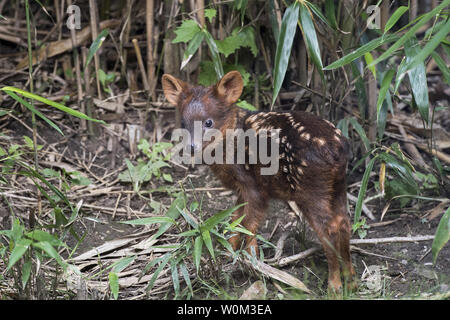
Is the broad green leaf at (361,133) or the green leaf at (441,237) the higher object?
the broad green leaf at (361,133)

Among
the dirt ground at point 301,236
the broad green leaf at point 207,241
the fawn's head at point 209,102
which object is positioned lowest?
the dirt ground at point 301,236

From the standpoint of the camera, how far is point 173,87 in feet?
15.9

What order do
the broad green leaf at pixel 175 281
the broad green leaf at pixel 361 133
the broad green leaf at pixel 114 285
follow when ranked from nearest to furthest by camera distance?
the broad green leaf at pixel 114 285, the broad green leaf at pixel 175 281, the broad green leaf at pixel 361 133

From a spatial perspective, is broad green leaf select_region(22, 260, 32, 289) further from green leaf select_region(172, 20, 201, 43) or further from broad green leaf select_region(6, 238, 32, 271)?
green leaf select_region(172, 20, 201, 43)

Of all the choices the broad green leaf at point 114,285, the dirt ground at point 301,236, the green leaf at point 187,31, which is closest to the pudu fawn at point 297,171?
the dirt ground at point 301,236

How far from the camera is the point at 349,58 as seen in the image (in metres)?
3.77

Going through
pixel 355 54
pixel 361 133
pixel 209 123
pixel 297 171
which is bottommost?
pixel 297 171

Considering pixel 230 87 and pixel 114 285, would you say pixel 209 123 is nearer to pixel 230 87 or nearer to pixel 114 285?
pixel 230 87

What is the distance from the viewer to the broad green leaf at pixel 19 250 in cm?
308

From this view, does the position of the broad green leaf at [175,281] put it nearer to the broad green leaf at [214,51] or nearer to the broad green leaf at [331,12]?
the broad green leaf at [214,51]

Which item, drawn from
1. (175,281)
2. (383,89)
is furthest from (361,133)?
(175,281)

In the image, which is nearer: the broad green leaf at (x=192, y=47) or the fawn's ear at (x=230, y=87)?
the fawn's ear at (x=230, y=87)

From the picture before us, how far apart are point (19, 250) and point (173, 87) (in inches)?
85.0

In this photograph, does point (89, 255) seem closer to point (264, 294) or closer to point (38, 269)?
point (38, 269)
